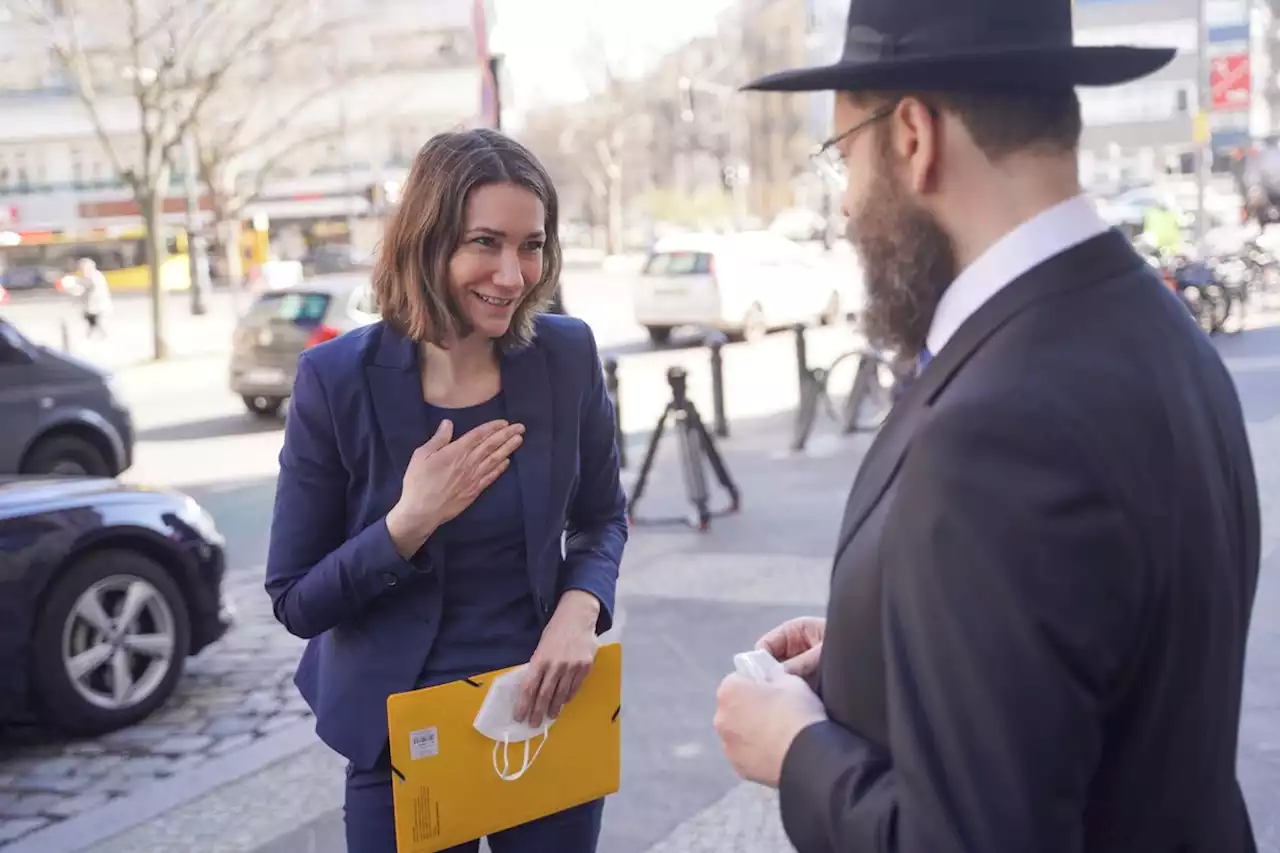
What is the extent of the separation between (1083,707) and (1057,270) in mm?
424

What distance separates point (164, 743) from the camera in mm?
5375

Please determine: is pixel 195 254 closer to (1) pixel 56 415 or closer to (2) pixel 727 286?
(2) pixel 727 286

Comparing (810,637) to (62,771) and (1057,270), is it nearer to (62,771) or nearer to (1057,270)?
(1057,270)

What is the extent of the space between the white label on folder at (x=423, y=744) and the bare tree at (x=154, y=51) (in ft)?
77.1

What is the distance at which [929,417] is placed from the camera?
128cm

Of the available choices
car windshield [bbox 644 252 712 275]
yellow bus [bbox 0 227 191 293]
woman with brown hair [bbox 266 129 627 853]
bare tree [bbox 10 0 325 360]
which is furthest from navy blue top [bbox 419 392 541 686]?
yellow bus [bbox 0 227 191 293]

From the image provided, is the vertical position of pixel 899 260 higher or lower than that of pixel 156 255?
lower

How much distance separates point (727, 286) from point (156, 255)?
10.4m

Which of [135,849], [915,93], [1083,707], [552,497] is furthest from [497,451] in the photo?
[135,849]

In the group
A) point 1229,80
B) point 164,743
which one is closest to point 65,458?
point 164,743

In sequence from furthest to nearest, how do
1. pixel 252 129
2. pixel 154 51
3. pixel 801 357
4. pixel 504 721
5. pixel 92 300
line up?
pixel 252 129
pixel 92 300
pixel 154 51
pixel 801 357
pixel 504 721

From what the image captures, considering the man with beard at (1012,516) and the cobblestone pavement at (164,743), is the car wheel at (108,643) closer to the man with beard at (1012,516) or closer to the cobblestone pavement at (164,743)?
the cobblestone pavement at (164,743)

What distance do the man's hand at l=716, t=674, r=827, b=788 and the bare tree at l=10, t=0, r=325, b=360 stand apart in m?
24.3

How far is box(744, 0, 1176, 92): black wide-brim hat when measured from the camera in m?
1.37
